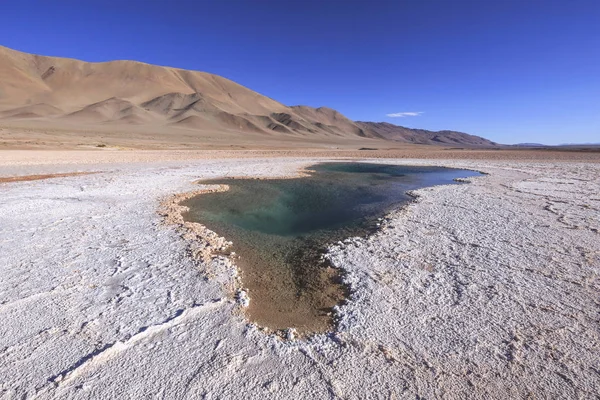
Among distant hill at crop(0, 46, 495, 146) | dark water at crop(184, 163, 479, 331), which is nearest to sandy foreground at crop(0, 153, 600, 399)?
dark water at crop(184, 163, 479, 331)

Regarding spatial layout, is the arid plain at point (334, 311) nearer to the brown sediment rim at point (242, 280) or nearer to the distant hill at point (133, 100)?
the brown sediment rim at point (242, 280)

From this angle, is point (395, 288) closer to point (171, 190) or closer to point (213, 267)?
point (213, 267)

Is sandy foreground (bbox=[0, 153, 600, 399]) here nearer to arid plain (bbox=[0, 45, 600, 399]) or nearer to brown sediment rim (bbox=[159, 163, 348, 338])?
arid plain (bbox=[0, 45, 600, 399])

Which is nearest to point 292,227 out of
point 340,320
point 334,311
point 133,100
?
point 334,311

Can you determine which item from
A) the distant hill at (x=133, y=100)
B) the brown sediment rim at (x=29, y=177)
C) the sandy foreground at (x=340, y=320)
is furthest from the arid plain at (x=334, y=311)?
the distant hill at (x=133, y=100)

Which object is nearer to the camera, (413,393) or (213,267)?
(413,393)

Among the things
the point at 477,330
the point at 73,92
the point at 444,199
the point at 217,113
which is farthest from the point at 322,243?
the point at 73,92
